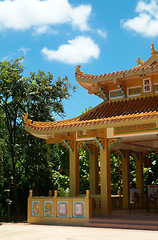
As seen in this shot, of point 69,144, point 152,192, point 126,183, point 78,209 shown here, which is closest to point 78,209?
point 78,209

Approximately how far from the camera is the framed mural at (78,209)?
477 inches

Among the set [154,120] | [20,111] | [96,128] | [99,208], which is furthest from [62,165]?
[154,120]

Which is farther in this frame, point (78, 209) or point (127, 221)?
point (78, 209)

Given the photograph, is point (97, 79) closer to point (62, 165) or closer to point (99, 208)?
point (99, 208)

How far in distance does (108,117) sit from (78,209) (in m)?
3.43

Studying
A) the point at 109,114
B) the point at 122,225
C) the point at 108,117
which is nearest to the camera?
the point at 122,225

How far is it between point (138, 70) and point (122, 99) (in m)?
1.57

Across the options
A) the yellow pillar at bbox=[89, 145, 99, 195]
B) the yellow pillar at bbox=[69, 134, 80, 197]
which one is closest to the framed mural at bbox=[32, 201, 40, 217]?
the yellow pillar at bbox=[69, 134, 80, 197]

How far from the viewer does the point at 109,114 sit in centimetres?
1365

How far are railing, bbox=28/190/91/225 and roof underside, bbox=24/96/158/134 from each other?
2.35 meters

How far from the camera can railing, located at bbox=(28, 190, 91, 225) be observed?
1210 centimetres

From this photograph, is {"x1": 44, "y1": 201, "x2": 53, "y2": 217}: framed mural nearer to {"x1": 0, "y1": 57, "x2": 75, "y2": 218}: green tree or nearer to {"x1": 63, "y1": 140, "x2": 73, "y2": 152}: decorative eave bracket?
{"x1": 63, "y1": 140, "x2": 73, "y2": 152}: decorative eave bracket

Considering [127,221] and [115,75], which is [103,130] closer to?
[115,75]

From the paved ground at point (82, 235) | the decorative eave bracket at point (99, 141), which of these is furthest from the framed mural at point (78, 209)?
the decorative eave bracket at point (99, 141)
